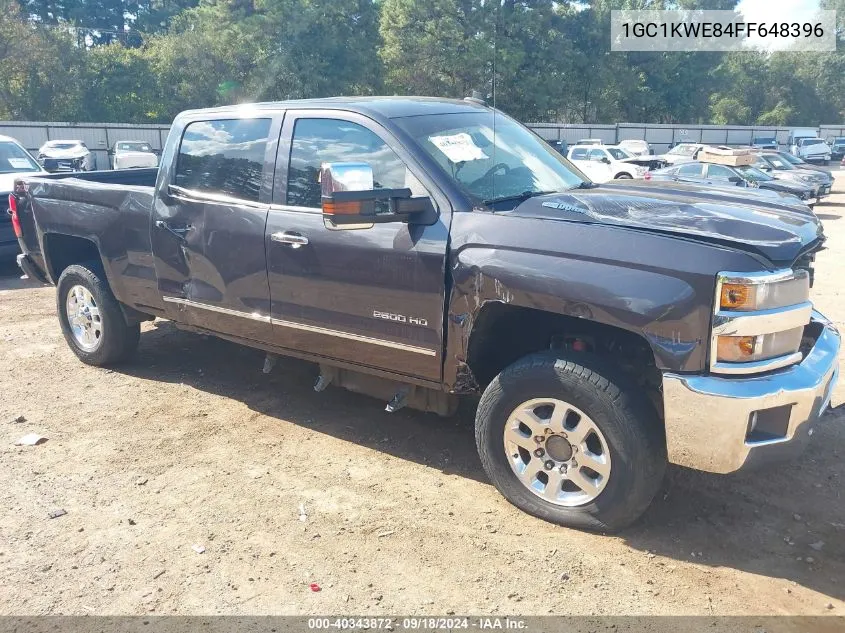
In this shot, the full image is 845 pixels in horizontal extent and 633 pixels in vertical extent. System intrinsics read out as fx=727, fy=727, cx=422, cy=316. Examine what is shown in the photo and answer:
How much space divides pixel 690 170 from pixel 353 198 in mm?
15327

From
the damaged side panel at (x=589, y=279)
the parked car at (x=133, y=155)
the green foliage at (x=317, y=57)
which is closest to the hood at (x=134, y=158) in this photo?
the parked car at (x=133, y=155)

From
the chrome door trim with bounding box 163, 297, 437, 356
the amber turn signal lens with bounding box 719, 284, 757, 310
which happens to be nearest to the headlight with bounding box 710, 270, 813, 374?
the amber turn signal lens with bounding box 719, 284, 757, 310

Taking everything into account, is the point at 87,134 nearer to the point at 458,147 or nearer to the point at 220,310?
the point at 220,310

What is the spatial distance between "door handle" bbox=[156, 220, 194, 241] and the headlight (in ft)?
10.5

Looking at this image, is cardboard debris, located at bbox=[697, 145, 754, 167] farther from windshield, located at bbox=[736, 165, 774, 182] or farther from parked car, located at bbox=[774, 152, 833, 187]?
parked car, located at bbox=[774, 152, 833, 187]

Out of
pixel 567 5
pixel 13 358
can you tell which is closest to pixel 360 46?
pixel 567 5

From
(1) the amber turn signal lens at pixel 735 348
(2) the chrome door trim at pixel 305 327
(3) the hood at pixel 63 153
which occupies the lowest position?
(2) the chrome door trim at pixel 305 327

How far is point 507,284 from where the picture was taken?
3.35 m

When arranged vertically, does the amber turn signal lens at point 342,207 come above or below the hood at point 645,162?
above

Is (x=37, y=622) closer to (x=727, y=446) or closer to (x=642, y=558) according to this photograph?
(x=642, y=558)

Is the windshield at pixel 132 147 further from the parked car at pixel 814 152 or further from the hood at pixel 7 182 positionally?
the parked car at pixel 814 152

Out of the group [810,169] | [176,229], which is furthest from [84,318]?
[810,169]

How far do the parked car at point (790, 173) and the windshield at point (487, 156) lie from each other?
16261 millimetres

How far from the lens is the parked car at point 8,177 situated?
9258mm
